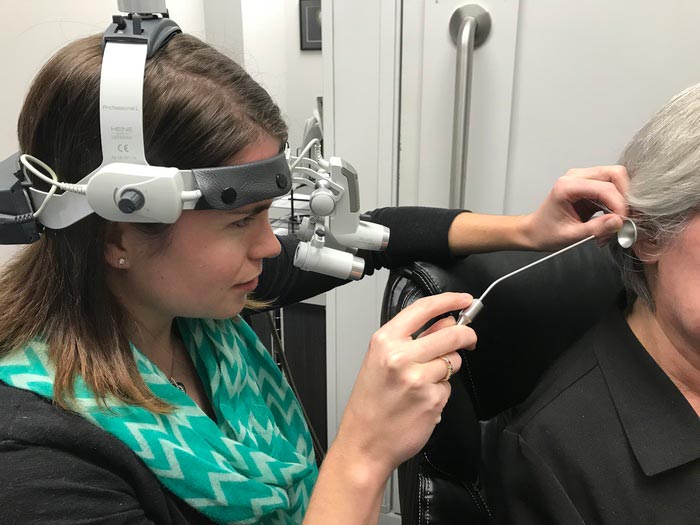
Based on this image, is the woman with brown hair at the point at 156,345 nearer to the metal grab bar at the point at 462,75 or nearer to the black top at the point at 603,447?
the black top at the point at 603,447

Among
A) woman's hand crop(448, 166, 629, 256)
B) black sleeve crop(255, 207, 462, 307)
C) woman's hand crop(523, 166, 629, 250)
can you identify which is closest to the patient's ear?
black sleeve crop(255, 207, 462, 307)

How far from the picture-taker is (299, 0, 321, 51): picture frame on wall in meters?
2.12

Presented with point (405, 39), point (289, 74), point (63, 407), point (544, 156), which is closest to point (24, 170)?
point (63, 407)

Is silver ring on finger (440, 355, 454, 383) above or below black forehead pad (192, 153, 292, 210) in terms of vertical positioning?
below

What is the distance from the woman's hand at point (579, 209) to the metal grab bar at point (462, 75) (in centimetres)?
32

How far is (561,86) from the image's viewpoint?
1.21 meters

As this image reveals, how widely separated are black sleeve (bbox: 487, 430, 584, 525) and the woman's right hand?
8.1 inches

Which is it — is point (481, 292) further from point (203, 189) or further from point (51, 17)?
point (51, 17)

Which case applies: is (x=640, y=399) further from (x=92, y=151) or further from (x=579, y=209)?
(x=92, y=151)

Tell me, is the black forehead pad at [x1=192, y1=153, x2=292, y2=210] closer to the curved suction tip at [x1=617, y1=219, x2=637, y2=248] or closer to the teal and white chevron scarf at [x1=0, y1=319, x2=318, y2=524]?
the teal and white chevron scarf at [x1=0, y1=319, x2=318, y2=524]

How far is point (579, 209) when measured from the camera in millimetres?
905

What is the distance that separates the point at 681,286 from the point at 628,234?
96mm

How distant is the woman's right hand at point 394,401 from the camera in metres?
0.62

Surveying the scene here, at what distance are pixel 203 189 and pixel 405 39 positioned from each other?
804mm
